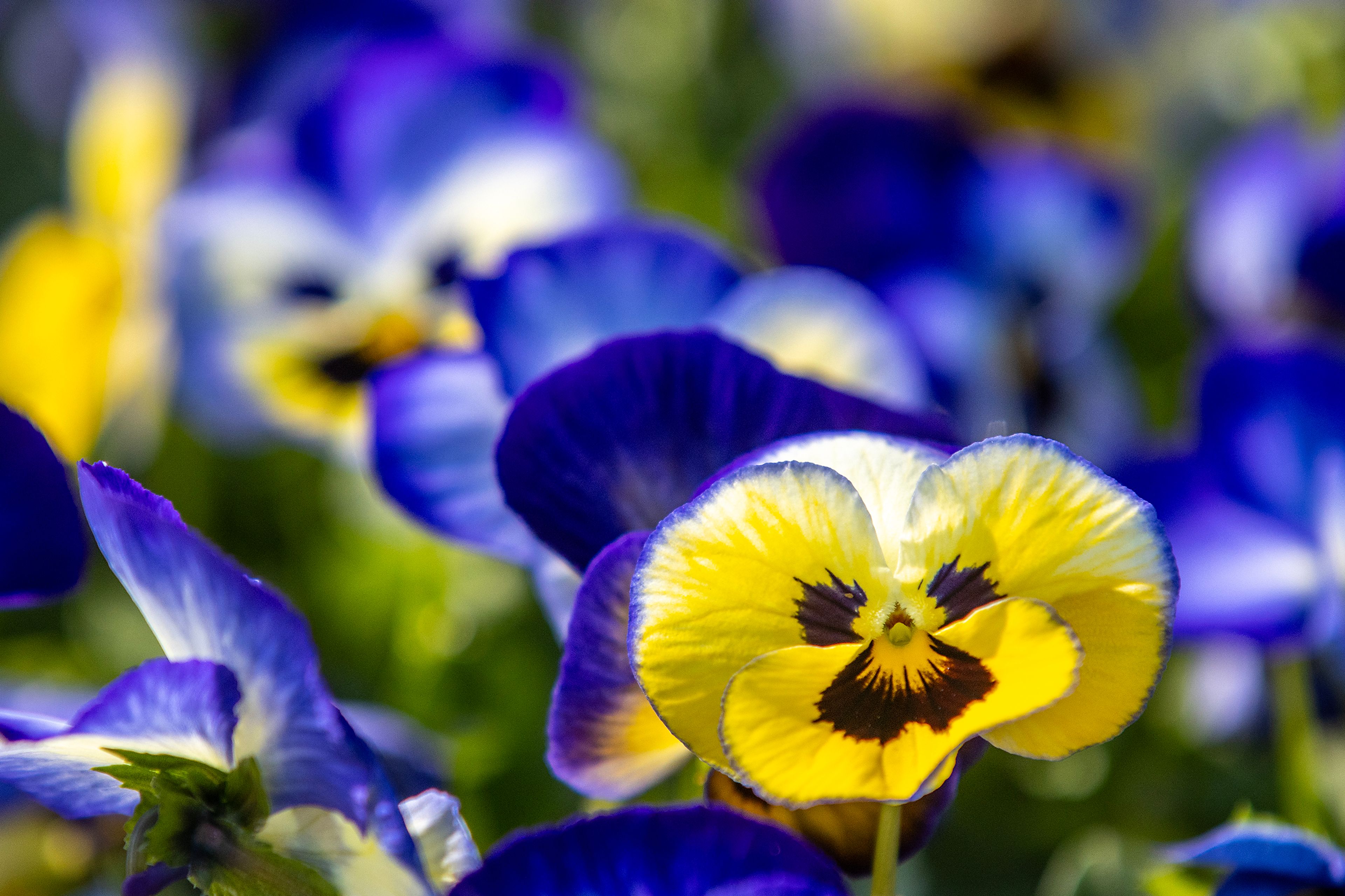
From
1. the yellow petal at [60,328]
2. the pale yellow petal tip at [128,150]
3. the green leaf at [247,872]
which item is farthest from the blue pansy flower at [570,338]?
the pale yellow petal tip at [128,150]

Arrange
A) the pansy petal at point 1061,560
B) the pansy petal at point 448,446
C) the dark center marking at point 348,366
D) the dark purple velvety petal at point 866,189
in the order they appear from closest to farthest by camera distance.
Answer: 1. the pansy petal at point 1061,560
2. the pansy petal at point 448,446
3. the dark center marking at point 348,366
4. the dark purple velvety petal at point 866,189

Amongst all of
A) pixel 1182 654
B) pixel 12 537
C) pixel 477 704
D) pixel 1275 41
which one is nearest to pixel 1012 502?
pixel 12 537

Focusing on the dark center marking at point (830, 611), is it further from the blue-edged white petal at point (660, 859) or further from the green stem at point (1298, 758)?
the green stem at point (1298, 758)

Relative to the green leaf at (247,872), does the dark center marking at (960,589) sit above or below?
above

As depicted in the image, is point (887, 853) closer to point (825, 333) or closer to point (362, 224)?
point (825, 333)

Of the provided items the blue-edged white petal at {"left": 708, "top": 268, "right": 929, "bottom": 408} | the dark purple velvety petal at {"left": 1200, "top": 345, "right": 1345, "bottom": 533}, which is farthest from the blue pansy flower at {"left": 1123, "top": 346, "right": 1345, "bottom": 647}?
the blue-edged white petal at {"left": 708, "top": 268, "right": 929, "bottom": 408}

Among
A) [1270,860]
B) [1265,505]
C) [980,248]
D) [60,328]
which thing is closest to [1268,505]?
[1265,505]

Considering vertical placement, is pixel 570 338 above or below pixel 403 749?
above
